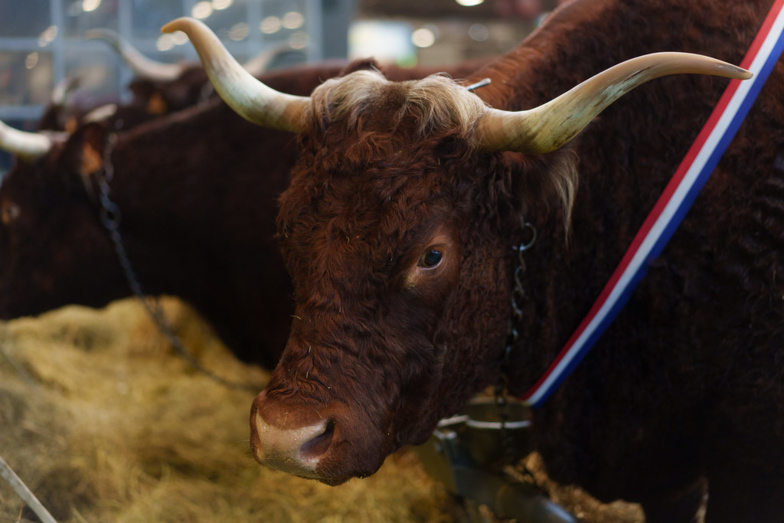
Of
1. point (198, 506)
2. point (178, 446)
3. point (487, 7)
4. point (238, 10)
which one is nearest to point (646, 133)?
point (198, 506)

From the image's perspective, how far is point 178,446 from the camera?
3.22m

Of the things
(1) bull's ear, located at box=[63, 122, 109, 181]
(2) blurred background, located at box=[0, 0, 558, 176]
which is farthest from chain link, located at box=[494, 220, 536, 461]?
(1) bull's ear, located at box=[63, 122, 109, 181]

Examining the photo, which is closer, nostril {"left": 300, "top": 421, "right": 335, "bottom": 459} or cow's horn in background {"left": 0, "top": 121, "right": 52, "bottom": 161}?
nostril {"left": 300, "top": 421, "right": 335, "bottom": 459}

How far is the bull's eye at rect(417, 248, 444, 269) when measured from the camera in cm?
140

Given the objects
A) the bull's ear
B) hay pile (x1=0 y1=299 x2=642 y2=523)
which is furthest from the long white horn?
hay pile (x1=0 y1=299 x2=642 y2=523)

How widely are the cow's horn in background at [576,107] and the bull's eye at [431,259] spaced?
267 millimetres

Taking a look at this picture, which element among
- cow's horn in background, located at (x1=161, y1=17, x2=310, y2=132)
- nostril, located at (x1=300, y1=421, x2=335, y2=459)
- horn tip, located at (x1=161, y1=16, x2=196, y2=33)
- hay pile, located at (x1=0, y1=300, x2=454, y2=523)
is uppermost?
horn tip, located at (x1=161, y1=16, x2=196, y2=33)

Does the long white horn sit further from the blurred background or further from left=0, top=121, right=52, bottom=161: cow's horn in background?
left=0, top=121, right=52, bottom=161: cow's horn in background

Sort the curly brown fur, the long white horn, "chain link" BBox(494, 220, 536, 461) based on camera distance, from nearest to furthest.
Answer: the curly brown fur < "chain link" BBox(494, 220, 536, 461) < the long white horn

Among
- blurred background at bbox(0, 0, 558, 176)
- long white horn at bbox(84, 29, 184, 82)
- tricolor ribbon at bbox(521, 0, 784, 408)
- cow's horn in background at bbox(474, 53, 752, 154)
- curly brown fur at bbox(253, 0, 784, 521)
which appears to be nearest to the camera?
cow's horn in background at bbox(474, 53, 752, 154)

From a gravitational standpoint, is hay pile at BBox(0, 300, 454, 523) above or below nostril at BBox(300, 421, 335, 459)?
below

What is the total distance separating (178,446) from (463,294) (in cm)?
230

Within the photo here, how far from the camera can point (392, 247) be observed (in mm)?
1345

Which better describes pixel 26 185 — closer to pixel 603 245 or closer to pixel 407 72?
pixel 407 72
